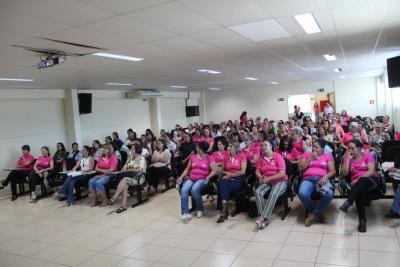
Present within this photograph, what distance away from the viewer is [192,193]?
5.02 metres

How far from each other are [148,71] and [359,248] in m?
5.64

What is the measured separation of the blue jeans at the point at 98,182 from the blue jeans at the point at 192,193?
1.91 meters

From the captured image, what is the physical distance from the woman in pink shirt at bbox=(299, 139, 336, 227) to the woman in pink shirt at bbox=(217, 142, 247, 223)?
0.89m

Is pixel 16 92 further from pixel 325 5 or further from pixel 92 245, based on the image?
pixel 325 5

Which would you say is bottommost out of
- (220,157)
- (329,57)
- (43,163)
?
(43,163)

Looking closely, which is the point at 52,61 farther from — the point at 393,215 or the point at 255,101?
the point at 255,101

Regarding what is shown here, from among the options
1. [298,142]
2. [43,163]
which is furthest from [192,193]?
[43,163]

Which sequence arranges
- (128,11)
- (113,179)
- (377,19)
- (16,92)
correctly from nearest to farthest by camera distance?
(128,11), (377,19), (113,179), (16,92)

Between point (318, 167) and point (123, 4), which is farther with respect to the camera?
point (318, 167)

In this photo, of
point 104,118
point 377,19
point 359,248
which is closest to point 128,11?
point 377,19

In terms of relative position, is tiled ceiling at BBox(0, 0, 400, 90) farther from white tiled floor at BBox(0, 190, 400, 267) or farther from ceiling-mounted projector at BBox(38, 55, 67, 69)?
white tiled floor at BBox(0, 190, 400, 267)

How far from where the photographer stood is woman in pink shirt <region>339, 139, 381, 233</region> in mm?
4102

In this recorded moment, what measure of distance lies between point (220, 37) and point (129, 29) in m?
1.38

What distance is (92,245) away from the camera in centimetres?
430
